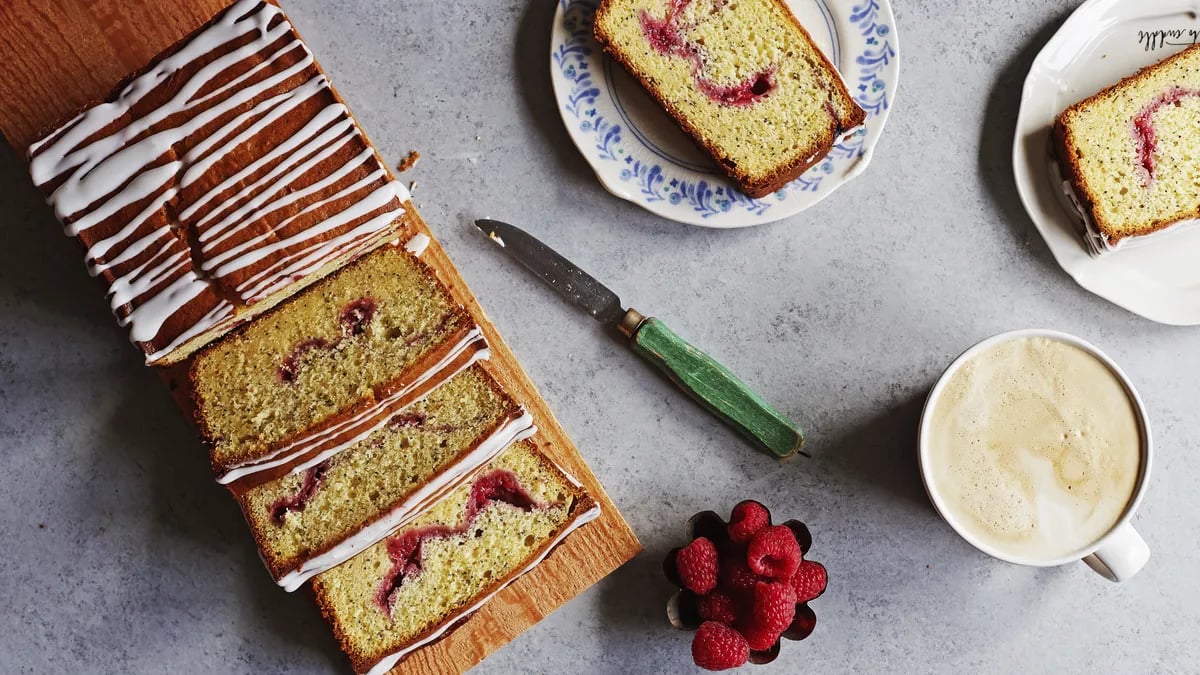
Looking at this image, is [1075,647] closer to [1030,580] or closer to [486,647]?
[1030,580]

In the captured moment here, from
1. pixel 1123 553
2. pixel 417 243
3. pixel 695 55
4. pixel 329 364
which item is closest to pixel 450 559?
pixel 329 364

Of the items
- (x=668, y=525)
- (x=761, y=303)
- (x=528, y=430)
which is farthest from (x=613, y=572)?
(x=761, y=303)

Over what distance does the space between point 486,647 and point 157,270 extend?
1.16 meters

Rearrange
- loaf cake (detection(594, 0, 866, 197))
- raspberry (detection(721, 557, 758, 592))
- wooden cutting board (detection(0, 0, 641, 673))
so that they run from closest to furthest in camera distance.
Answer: raspberry (detection(721, 557, 758, 592)) → wooden cutting board (detection(0, 0, 641, 673)) → loaf cake (detection(594, 0, 866, 197))

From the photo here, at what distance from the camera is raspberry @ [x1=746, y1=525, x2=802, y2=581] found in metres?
2.00

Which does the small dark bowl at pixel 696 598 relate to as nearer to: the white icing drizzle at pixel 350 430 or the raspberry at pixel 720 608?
the raspberry at pixel 720 608

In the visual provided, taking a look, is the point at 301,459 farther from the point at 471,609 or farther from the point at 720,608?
the point at 720,608

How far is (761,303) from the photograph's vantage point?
7.80ft

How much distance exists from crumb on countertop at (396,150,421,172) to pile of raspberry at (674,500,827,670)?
116 cm

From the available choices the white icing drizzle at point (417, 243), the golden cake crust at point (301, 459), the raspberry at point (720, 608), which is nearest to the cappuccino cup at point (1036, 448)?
the raspberry at point (720, 608)

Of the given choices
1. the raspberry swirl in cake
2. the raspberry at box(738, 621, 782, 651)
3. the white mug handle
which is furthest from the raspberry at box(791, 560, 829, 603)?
the raspberry swirl in cake

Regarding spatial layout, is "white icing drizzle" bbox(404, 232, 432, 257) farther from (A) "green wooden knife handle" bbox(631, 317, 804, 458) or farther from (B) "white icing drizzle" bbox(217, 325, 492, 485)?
(A) "green wooden knife handle" bbox(631, 317, 804, 458)

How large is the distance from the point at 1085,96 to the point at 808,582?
4.74ft

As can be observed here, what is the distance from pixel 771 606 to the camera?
6.48 feet
